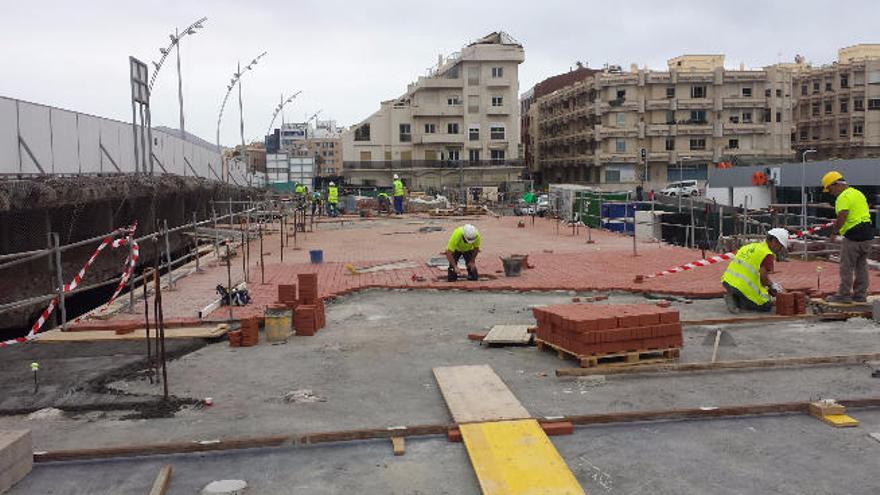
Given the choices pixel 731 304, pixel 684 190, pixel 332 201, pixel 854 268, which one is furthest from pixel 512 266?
pixel 684 190

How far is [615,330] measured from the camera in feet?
25.3

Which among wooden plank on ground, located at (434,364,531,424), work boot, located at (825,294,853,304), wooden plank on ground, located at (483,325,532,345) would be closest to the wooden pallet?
wooden plank on ground, located at (483,325,532,345)

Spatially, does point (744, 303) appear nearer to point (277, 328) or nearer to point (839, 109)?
point (277, 328)

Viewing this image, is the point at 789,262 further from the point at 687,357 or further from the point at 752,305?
the point at 687,357

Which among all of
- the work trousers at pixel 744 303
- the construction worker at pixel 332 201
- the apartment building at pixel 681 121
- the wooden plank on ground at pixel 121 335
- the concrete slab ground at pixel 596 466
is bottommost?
the concrete slab ground at pixel 596 466

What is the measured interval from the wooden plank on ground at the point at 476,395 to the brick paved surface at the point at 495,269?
4.53m

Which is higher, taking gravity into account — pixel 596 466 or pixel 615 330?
pixel 615 330

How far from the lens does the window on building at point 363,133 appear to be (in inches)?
3004

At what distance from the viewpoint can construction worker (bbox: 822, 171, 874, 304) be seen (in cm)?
1064

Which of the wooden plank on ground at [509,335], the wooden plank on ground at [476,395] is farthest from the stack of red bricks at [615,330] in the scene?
the wooden plank on ground at [476,395]

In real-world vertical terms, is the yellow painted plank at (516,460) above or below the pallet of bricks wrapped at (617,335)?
below

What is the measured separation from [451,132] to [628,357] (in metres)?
69.0

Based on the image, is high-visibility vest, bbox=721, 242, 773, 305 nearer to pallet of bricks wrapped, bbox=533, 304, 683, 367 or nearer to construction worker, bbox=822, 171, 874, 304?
construction worker, bbox=822, 171, 874, 304

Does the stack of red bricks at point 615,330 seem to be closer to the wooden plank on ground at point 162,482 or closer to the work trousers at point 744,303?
the work trousers at point 744,303
